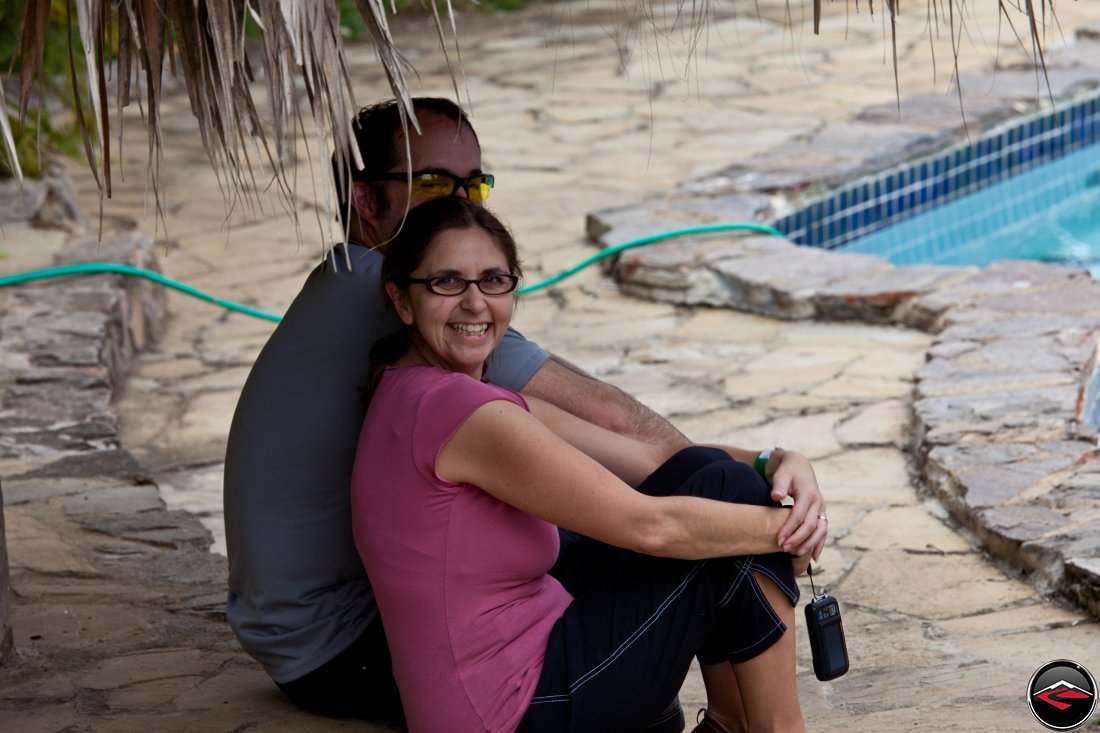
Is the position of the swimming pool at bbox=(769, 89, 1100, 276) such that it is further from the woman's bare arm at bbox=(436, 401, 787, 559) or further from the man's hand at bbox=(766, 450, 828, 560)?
the woman's bare arm at bbox=(436, 401, 787, 559)

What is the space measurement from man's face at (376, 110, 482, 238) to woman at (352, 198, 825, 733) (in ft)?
0.75

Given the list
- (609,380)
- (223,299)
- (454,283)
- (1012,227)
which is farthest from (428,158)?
(1012,227)

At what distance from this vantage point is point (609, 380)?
4691mm

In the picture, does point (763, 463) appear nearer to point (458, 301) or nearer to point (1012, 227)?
point (458, 301)

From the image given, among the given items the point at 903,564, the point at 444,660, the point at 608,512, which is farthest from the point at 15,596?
the point at 903,564

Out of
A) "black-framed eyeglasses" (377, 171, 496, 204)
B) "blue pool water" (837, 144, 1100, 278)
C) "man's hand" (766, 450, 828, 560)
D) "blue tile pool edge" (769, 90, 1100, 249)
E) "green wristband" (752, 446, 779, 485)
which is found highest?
"black-framed eyeglasses" (377, 171, 496, 204)

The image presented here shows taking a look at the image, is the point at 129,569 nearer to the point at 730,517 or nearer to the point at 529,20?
the point at 730,517

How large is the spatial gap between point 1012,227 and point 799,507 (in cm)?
541

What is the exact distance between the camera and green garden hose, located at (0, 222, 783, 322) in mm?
5117

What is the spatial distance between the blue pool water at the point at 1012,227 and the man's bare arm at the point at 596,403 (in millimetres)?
4369

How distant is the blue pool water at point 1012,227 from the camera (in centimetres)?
682

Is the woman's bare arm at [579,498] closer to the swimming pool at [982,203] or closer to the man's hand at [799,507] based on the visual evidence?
the man's hand at [799,507]

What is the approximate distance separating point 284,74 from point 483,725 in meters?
0.92

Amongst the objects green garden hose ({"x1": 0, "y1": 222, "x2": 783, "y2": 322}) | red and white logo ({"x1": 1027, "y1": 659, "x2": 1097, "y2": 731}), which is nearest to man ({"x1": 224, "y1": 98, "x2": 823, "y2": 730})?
red and white logo ({"x1": 1027, "y1": 659, "x2": 1097, "y2": 731})
